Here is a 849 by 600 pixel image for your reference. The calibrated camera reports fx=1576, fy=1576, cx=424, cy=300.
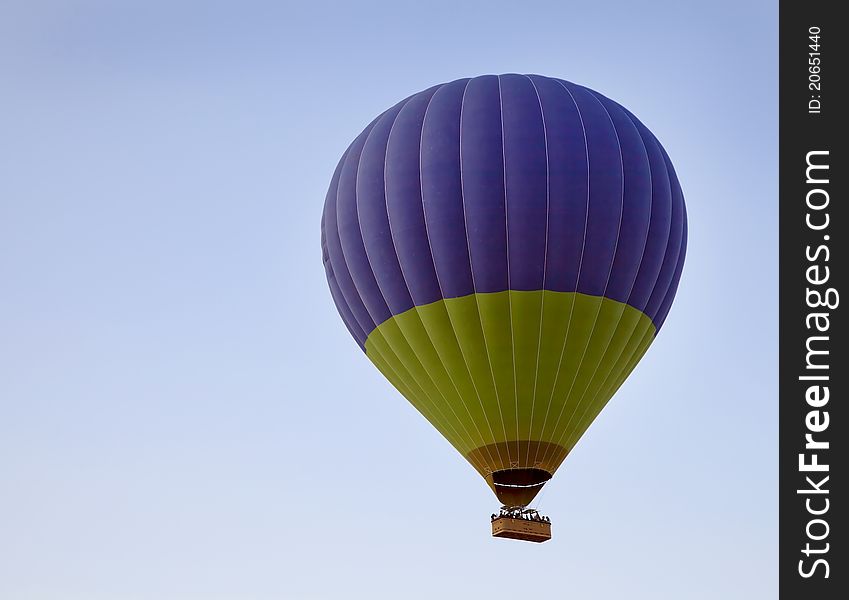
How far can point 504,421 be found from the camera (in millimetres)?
22141

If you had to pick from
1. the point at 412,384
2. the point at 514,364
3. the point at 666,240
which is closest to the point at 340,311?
the point at 412,384

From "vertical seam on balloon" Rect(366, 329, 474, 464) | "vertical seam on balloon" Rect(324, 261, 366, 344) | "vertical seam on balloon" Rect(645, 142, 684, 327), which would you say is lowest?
"vertical seam on balloon" Rect(366, 329, 474, 464)

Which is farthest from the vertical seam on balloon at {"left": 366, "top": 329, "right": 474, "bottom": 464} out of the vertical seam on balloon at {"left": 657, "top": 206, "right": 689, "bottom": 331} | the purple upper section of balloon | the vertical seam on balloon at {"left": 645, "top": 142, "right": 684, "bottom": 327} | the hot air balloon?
the vertical seam on balloon at {"left": 657, "top": 206, "right": 689, "bottom": 331}

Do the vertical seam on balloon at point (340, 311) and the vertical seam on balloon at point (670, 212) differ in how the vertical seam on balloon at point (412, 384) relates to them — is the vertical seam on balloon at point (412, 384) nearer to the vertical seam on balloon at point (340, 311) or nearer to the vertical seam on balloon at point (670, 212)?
the vertical seam on balloon at point (340, 311)

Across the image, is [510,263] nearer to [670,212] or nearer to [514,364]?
[514,364]

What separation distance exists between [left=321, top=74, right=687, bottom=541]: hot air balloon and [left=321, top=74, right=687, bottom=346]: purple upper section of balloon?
2 centimetres

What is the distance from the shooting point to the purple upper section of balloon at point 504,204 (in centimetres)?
2198

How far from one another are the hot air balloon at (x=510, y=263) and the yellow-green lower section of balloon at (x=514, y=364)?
0.02 meters

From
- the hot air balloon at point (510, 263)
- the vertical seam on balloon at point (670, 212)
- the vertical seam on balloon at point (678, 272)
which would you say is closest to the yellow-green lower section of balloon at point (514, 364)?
the hot air balloon at point (510, 263)

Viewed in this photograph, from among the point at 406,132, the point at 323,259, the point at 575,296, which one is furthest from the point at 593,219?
the point at 323,259

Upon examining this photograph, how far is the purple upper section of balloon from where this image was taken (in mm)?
21984

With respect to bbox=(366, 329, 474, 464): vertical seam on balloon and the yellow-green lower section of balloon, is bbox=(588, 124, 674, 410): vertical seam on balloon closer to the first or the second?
the yellow-green lower section of balloon
